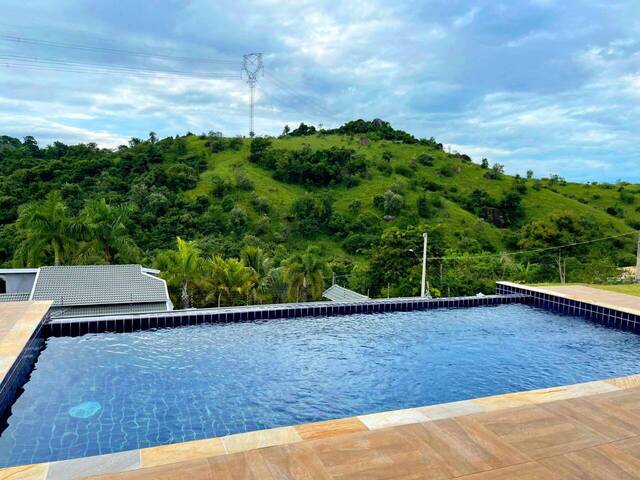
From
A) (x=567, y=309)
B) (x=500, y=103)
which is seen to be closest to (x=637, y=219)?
(x=500, y=103)

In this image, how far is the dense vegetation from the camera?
50.1 ft

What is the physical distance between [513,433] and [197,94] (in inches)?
913

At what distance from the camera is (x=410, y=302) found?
12.4 meters

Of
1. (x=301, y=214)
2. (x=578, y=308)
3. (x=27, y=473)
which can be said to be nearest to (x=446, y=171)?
(x=301, y=214)

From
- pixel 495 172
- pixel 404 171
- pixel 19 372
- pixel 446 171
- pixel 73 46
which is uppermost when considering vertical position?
pixel 73 46

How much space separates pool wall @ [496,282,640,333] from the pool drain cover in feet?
35.7

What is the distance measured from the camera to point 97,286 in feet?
39.5

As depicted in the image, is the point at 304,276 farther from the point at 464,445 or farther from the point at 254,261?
the point at 464,445

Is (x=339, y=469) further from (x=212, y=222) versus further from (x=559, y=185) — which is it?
(x=559, y=185)

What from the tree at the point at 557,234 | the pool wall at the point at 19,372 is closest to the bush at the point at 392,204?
the tree at the point at 557,234

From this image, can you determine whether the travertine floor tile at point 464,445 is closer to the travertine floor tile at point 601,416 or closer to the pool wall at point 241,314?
the travertine floor tile at point 601,416

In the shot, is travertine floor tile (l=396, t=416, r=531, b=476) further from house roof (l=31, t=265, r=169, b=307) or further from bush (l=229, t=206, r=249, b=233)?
bush (l=229, t=206, r=249, b=233)

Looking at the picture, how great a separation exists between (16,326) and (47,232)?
7.43 metres

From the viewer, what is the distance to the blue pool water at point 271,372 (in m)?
5.71
